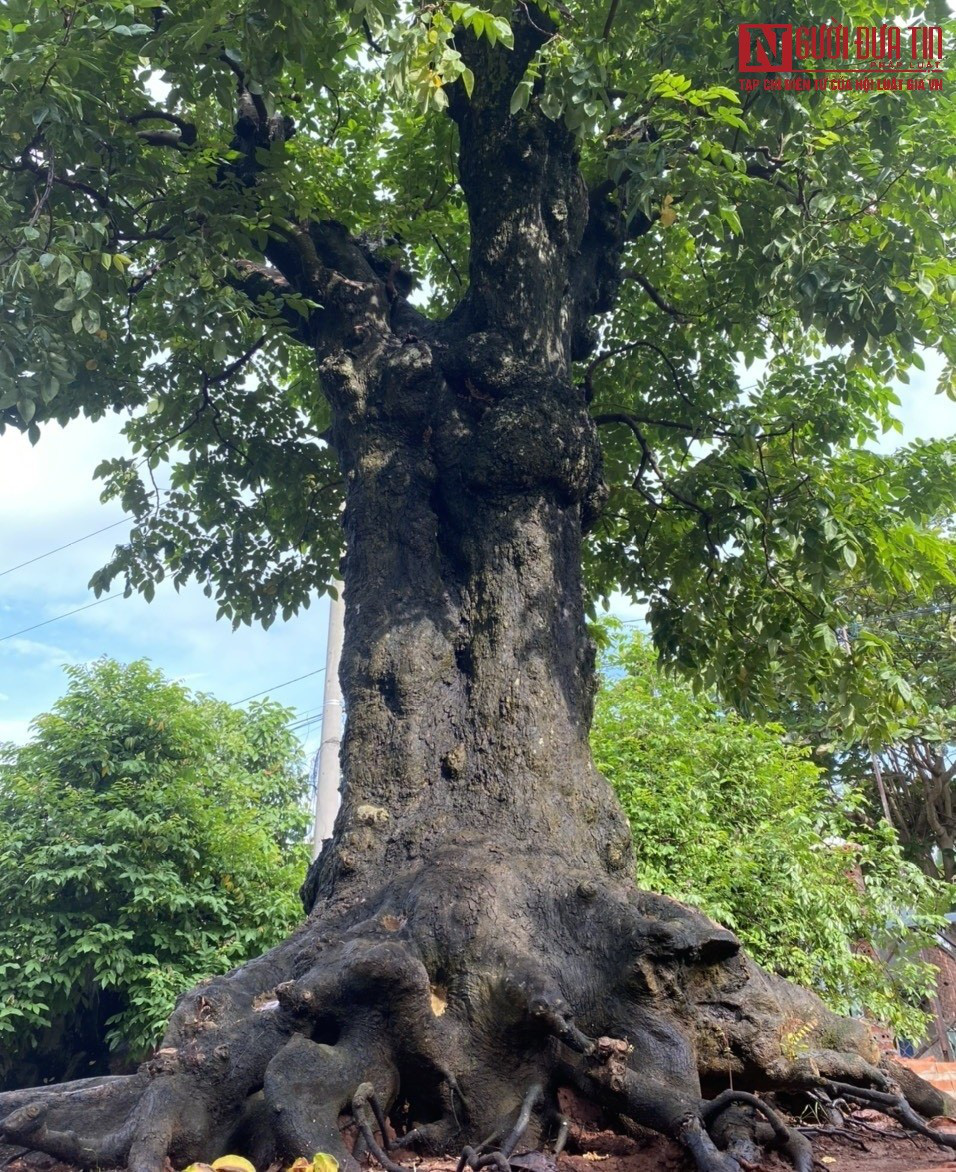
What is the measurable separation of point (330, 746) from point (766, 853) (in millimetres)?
4998

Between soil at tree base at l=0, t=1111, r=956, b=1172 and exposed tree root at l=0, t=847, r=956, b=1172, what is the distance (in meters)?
0.09

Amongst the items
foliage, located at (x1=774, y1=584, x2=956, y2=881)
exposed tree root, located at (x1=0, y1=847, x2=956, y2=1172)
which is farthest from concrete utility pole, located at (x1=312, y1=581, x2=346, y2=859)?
foliage, located at (x1=774, y1=584, x2=956, y2=881)

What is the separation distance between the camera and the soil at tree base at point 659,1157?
301 centimetres

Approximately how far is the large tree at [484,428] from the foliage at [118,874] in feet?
10.2

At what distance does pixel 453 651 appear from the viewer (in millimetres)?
4746

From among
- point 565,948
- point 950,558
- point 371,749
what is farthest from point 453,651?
point 950,558

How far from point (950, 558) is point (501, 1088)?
4.78 metres

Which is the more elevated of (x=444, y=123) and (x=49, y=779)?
(x=444, y=123)

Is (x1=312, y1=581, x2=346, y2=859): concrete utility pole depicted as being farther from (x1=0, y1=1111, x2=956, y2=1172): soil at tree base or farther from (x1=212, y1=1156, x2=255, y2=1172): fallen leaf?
(x1=212, y1=1156, x2=255, y2=1172): fallen leaf

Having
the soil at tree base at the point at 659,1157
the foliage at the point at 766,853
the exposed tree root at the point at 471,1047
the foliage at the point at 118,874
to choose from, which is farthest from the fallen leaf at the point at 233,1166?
the foliage at the point at 118,874

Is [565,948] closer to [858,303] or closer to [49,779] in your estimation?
[858,303]

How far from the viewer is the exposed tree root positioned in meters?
3.15

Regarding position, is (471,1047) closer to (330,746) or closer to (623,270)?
(623,270)

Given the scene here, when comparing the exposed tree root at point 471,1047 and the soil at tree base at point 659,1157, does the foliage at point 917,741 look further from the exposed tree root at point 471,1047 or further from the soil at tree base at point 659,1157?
the exposed tree root at point 471,1047
